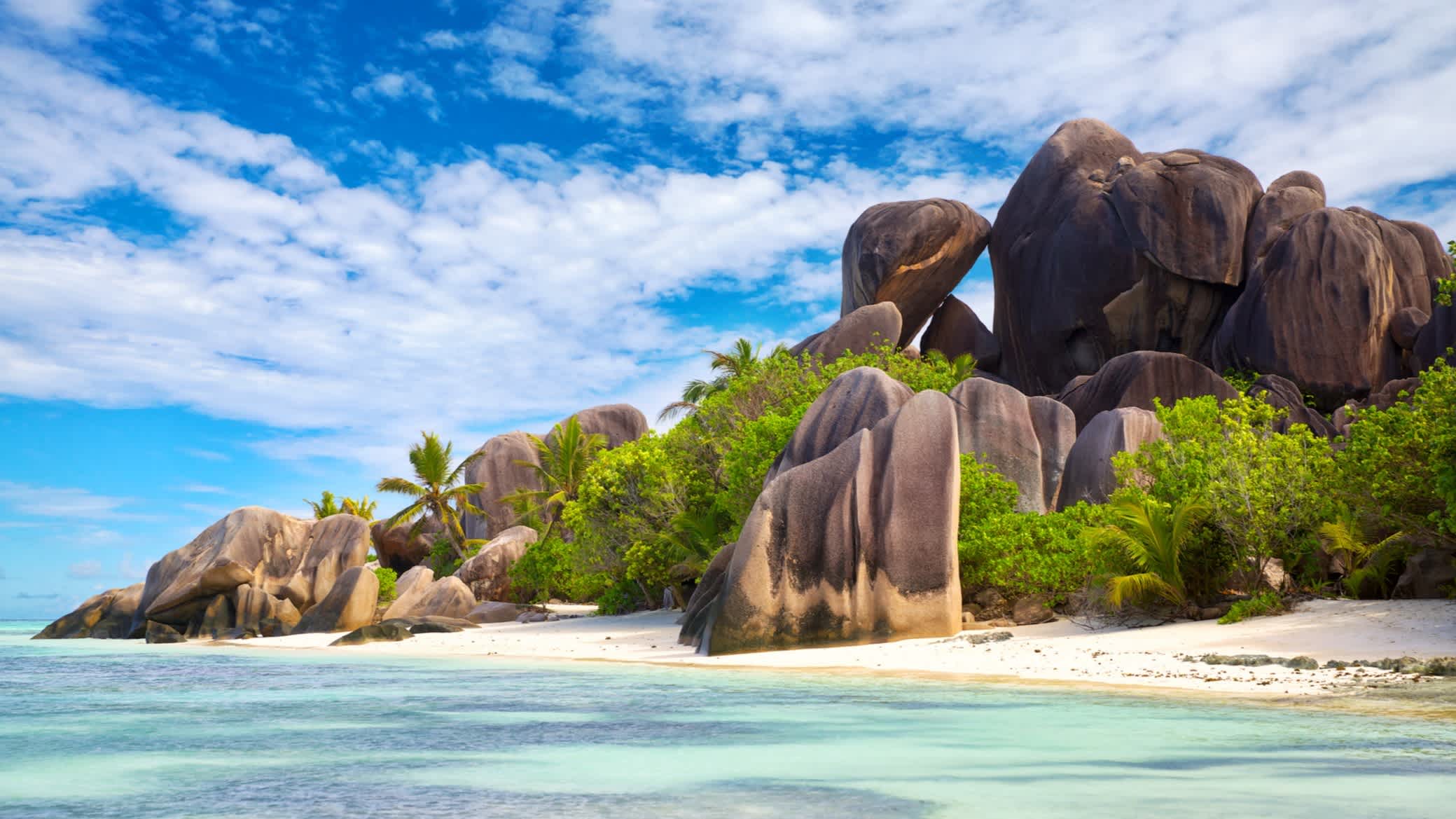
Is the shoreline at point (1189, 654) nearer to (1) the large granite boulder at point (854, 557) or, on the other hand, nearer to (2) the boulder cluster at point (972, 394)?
(1) the large granite boulder at point (854, 557)

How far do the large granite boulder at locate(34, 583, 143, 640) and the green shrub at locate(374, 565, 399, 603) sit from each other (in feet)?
26.5

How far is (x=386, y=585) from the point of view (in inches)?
1371

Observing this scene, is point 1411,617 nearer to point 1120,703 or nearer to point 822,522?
point 1120,703

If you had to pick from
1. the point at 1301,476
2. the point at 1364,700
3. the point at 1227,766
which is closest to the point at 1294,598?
the point at 1301,476

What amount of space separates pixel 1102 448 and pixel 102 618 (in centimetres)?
3268

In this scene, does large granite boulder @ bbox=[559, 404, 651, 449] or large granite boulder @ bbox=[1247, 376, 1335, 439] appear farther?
large granite boulder @ bbox=[559, 404, 651, 449]

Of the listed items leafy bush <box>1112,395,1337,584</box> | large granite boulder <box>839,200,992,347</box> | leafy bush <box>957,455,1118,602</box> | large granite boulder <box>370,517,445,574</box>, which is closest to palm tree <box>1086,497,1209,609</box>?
leafy bush <box>1112,395,1337,584</box>

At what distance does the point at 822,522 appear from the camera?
15.8 metres

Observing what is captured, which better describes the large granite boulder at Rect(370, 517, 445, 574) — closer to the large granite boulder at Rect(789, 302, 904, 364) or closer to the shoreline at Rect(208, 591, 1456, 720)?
the large granite boulder at Rect(789, 302, 904, 364)

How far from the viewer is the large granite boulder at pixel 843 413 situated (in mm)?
17625

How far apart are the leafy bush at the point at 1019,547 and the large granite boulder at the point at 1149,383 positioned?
506 inches

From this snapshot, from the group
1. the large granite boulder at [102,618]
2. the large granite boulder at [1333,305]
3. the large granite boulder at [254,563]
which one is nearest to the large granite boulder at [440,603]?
the large granite boulder at [254,563]

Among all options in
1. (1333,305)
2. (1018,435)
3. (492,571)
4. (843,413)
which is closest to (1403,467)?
(843,413)

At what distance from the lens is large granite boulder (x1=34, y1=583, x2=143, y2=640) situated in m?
36.0
